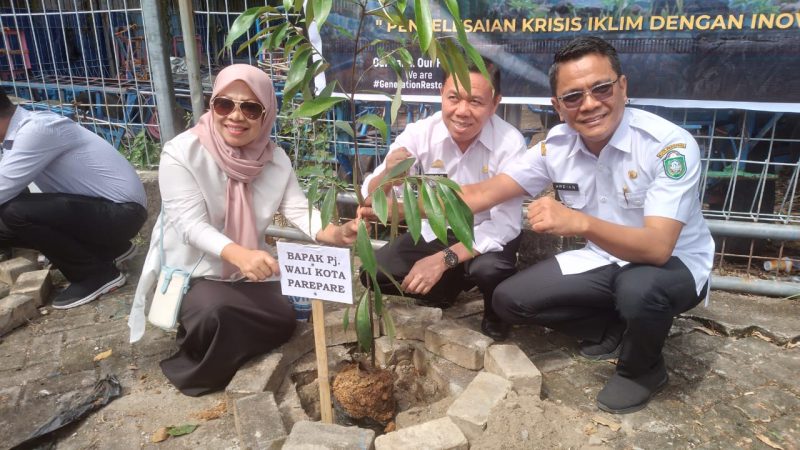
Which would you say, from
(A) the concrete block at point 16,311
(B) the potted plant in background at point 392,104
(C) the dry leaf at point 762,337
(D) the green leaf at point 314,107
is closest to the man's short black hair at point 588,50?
(B) the potted plant in background at point 392,104

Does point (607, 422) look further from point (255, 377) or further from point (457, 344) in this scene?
point (255, 377)

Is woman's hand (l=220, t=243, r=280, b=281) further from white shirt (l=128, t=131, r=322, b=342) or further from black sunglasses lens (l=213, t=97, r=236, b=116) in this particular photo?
black sunglasses lens (l=213, t=97, r=236, b=116)

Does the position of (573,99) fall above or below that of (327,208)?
above

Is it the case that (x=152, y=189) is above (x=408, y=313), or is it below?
above

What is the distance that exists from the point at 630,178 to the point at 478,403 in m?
1.15

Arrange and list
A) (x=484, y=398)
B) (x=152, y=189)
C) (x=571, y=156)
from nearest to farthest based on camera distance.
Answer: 1. (x=484, y=398)
2. (x=571, y=156)
3. (x=152, y=189)

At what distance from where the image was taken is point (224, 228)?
2611 millimetres

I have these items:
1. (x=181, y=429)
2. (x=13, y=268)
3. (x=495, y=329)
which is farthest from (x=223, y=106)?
(x=13, y=268)

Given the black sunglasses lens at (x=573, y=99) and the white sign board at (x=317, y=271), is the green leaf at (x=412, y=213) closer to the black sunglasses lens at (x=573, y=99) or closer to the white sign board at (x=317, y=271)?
the white sign board at (x=317, y=271)

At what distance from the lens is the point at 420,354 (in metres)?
2.72

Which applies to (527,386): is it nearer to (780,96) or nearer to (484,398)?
(484,398)

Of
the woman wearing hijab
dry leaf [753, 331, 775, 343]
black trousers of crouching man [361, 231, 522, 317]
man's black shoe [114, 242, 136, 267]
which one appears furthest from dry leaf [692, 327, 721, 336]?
man's black shoe [114, 242, 136, 267]

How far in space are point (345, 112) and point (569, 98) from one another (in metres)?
2.02

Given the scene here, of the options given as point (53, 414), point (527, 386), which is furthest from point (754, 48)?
point (53, 414)
